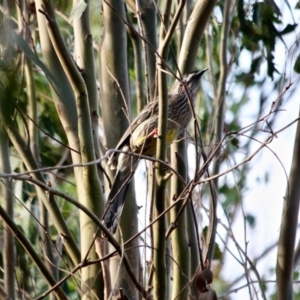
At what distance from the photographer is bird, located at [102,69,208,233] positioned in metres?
3.19

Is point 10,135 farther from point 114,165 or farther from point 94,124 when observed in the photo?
point 114,165

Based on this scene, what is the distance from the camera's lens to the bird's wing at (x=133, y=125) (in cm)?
337

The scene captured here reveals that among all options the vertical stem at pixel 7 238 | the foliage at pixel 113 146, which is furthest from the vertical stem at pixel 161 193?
the vertical stem at pixel 7 238

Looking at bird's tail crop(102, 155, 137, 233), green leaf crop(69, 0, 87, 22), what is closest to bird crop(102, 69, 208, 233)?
bird's tail crop(102, 155, 137, 233)

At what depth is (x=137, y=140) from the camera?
3.92 m

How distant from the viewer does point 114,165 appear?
3834 millimetres

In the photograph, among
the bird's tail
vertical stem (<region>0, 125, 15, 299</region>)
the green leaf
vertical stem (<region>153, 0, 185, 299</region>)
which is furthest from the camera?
vertical stem (<region>0, 125, 15, 299</region>)

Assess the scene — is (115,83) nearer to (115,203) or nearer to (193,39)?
(193,39)

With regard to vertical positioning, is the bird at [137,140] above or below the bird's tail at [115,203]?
above

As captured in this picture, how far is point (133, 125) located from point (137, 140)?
0.30m

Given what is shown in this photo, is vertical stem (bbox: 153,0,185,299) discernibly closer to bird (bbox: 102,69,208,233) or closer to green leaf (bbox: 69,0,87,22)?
bird (bbox: 102,69,208,233)

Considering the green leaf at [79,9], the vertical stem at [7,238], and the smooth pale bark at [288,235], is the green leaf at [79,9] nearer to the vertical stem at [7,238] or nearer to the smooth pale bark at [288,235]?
the vertical stem at [7,238]

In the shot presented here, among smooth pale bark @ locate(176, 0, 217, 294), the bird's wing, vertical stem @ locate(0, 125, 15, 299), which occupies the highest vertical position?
smooth pale bark @ locate(176, 0, 217, 294)

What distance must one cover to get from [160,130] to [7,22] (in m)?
0.91
